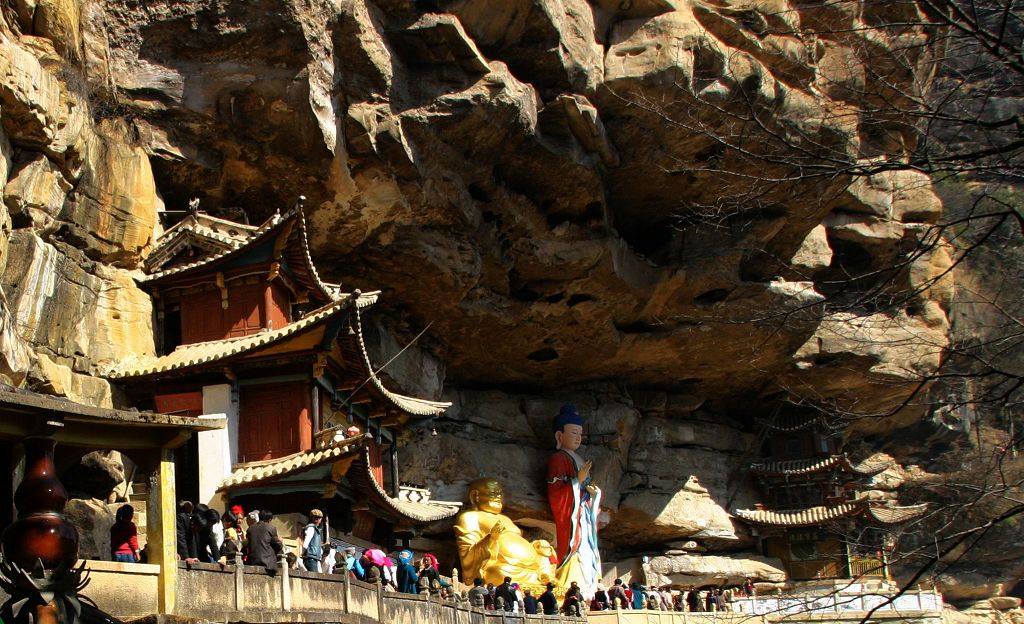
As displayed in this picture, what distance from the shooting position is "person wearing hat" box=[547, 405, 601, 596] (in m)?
27.4

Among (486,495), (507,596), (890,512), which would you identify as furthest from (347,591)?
(890,512)

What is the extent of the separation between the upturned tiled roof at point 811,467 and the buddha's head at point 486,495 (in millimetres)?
9876

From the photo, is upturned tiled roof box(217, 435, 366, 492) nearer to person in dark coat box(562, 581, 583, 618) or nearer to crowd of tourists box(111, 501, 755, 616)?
crowd of tourists box(111, 501, 755, 616)

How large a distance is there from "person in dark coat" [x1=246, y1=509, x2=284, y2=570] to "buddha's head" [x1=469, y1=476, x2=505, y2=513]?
617 inches

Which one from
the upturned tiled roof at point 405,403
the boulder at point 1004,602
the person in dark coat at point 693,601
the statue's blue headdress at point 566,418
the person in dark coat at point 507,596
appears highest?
the statue's blue headdress at point 566,418

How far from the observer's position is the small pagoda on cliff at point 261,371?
16.2 metres

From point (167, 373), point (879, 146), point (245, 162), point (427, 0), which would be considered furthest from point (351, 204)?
point (879, 146)

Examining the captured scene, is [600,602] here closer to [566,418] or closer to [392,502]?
[566,418]

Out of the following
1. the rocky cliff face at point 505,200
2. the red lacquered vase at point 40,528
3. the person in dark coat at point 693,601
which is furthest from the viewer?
the person in dark coat at point 693,601

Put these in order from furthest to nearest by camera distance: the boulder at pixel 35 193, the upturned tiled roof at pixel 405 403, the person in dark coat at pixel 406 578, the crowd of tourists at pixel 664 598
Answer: the crowd of tourists at pixel 664 598
the upturned tiled roof at pixel 405 403
the boulder at pixel 35 193
the person in dark coat at pixel 406 578

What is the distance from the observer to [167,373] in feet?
55.1

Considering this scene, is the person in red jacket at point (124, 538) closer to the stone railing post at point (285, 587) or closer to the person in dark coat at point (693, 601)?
the stone railing post at point (285, 587)

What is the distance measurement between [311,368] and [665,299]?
41.8 feet

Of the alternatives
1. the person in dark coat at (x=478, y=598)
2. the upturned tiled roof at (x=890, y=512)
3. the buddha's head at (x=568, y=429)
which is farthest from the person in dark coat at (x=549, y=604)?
the upturned tiled roof at (x=890, y=512)
